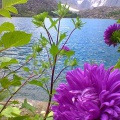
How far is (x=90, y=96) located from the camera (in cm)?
43

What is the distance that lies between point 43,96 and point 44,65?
711 cm

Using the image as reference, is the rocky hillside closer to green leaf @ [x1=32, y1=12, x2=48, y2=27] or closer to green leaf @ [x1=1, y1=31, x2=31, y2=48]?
green leaf @ [x1=32, y1=12, x2=48, y2=27]

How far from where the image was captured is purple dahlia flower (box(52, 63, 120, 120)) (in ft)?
1.35

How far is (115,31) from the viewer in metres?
1.39

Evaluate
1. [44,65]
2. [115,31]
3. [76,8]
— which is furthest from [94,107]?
[76,8]

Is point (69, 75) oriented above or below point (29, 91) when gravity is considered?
above

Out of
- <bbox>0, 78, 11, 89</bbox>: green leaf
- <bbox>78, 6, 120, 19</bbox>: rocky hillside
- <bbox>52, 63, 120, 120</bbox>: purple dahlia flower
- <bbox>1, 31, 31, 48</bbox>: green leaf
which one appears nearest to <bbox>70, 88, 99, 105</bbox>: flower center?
<bbox>52, 63, 120, 120</bbox>: purple dahlia flower

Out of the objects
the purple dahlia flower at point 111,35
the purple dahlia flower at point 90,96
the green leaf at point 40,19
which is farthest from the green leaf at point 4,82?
the purple dahlia flower at point 111,35

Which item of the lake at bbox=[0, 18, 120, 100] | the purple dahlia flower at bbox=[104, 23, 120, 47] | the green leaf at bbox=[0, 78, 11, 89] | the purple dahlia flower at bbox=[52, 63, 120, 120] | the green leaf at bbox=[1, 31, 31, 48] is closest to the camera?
the purple dahlia flower at bbox=[52, 63, 120, 120]

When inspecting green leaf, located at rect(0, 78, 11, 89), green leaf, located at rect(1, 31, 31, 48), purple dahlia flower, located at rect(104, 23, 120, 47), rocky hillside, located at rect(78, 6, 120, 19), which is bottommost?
rocky hillside, located at rect(78, 6, 120, 19)

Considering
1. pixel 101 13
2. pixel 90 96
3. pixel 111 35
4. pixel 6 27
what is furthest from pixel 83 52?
pixel 101 13

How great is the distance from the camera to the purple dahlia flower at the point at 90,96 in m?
0.41

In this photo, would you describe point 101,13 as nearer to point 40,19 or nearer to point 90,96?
point 40,19

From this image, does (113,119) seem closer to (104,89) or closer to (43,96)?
(104,89)
